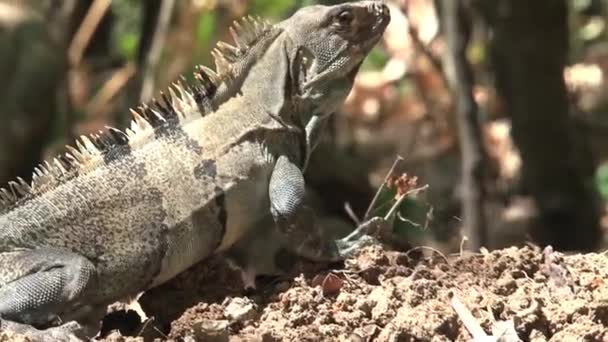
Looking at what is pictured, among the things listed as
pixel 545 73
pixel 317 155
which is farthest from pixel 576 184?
pixel 317 155

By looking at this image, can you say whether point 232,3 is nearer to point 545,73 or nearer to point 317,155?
point 317,155

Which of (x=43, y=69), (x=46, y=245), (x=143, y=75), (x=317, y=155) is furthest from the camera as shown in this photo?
(x=43, y=69)

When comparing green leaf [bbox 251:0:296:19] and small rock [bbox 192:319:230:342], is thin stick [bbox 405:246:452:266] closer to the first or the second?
small rock [bbox 192:319:230:342]

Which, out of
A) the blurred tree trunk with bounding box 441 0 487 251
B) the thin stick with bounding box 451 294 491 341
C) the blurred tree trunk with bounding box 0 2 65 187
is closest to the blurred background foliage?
the blurred tree trunk with bounding box 0 2 65 187

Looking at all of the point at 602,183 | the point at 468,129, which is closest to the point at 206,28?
the point at 468,129

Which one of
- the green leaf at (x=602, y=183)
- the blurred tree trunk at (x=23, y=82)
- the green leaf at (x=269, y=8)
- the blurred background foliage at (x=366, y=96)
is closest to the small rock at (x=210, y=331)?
the blurred background foliage at (x=366, y=96)

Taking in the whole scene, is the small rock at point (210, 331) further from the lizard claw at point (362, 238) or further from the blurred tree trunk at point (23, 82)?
the blurred tree trunk at point (23, 82)
